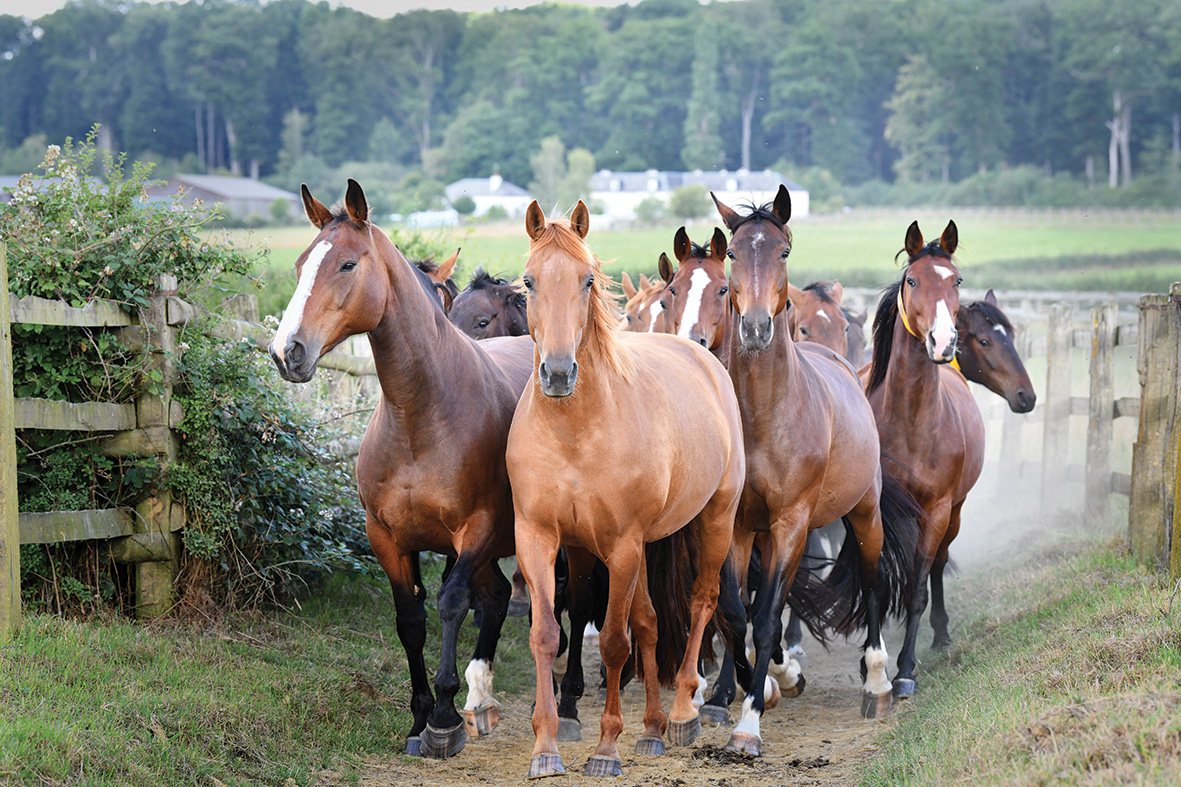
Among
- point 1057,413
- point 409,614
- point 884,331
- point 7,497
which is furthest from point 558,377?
point 1057,413

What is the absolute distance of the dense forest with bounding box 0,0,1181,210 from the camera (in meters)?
53.7

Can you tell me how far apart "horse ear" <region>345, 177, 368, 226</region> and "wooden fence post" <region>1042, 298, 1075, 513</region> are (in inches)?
331

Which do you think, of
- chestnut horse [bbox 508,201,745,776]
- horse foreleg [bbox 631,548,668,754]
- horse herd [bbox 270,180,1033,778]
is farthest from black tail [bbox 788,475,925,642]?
chestnut horse [bbox 508,201,745,776]

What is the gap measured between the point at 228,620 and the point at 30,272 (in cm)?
212

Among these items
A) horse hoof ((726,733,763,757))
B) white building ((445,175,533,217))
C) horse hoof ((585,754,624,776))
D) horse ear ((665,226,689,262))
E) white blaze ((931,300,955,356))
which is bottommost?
horse hoof ((726,733,763,757))

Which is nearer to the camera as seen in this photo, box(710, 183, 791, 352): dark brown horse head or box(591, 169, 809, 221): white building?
box(710, 183, 791, 352): dark brown horse head

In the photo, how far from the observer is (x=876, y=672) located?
232 inches

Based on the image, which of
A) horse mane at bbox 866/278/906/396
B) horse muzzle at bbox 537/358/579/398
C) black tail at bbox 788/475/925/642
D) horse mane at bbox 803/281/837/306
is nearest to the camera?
horse muzzle at bbox 537/358/579/398

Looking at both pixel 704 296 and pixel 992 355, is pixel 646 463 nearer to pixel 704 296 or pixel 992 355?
pixel 704 296

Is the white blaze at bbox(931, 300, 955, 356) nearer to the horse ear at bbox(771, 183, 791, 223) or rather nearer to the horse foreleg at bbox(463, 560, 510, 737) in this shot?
the horse ear at bbox(771, 183, 791, 223)

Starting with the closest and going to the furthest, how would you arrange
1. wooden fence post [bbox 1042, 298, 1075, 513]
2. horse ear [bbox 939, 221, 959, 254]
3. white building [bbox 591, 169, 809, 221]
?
1. horse ear [bbox 939, 221, 959, 254]
2. wooden fence post [bbox 1042, 298, 1075, 513]
3. white building [bbox 591, 169, 809, 221]

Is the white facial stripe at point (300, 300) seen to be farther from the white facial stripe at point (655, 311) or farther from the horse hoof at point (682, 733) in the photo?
the white facial stripe at point (655, 311)

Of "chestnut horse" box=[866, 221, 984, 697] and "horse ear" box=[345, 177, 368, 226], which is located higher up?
"horse ear" box=[345, 177, 368, 226]

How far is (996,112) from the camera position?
181ft
